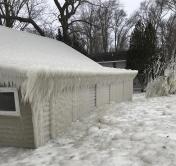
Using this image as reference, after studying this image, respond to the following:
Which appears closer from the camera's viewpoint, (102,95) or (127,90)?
(102,95)

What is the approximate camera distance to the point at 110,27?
33.5m

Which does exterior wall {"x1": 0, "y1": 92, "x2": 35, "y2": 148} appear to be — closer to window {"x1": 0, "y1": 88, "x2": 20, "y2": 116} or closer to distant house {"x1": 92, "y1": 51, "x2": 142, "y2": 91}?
window {"x1": 0, "y1": 88, "x2": 20, "y2": 116}

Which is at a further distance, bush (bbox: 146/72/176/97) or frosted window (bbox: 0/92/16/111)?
bush (bbox: 146/72/176/97)

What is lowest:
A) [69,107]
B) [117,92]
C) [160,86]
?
[117,92]

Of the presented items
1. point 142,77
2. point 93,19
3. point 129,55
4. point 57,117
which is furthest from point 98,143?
point 93,19

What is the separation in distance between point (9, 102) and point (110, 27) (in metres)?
28.8

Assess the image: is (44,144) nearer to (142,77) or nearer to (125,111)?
(125,111)

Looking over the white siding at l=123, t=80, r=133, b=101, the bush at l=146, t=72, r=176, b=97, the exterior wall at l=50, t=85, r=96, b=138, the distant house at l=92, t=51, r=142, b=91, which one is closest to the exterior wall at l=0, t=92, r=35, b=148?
the exterior wall at l=50, t=85, r=96, b=138

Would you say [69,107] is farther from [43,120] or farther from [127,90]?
[127,90]

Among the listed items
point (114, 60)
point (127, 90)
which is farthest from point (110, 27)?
point (127, 90)

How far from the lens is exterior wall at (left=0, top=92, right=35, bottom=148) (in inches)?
217

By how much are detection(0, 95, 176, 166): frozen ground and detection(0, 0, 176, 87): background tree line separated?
21.9 ft

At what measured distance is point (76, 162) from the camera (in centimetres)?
461

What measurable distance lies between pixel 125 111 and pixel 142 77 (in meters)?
10.7
